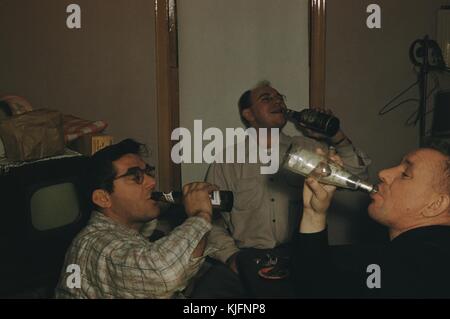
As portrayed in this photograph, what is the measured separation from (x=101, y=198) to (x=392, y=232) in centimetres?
91

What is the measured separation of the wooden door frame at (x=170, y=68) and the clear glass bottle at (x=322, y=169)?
1.32 metres

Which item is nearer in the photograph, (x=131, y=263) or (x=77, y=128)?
(x=131, y=263)

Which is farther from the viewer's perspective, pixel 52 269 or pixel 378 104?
pixel 378 104

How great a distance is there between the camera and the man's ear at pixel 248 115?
2537 millimetres

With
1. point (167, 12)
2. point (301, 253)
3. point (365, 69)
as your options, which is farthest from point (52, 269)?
point (365, 69)

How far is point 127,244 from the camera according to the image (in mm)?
1297

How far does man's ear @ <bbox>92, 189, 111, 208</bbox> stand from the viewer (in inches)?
60.6

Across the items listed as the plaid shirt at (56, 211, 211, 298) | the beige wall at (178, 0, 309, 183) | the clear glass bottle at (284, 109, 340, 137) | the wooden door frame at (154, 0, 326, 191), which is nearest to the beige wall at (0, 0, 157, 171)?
the wooden door frame at (154, 0, 326, 191)

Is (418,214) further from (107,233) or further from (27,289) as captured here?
(27,289)

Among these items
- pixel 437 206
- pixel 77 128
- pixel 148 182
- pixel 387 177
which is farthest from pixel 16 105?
pixel 437 206

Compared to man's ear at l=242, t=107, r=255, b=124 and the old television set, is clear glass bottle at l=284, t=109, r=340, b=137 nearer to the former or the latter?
man's ear at l=242, t=107, r=255, b=124

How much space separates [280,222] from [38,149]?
1.27m

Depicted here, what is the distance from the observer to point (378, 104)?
2.72 metres

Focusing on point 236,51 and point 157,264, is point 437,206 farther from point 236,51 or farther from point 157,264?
point 236,51
